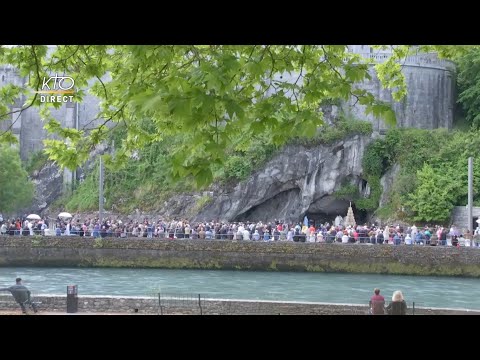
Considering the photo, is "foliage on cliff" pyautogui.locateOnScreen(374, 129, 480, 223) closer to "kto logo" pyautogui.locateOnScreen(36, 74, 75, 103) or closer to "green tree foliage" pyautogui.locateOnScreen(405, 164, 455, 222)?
"green tree foliage" pyautogui.locateOnScreen(405, 164, 455, 222)

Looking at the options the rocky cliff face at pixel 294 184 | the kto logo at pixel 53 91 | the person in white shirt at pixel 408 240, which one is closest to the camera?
the kto logo at pixel 53 91

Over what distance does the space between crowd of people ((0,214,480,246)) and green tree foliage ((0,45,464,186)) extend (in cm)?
1652

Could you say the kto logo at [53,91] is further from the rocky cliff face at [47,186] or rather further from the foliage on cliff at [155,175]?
the rocky cliff face at [47,186]

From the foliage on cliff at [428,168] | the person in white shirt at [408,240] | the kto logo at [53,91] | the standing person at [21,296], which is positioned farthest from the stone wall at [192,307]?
the foliage on cliff at [428,168]

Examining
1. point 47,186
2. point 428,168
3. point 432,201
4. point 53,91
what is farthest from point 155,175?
point 53,91

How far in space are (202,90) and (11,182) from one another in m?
24.5

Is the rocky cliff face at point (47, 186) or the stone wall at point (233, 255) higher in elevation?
the rocky cliff face at point (47, 186)

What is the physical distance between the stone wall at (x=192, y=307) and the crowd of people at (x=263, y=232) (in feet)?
39.0

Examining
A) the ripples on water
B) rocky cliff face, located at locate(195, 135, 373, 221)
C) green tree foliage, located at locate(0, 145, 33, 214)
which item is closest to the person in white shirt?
the ripples on water

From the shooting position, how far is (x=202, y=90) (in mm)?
4141

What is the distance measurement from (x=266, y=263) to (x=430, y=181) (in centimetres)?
813

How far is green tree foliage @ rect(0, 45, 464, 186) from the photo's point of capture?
4180 mm

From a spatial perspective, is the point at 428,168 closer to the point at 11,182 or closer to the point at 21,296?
the point at 11,182

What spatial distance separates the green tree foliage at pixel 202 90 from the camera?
4180 mm
